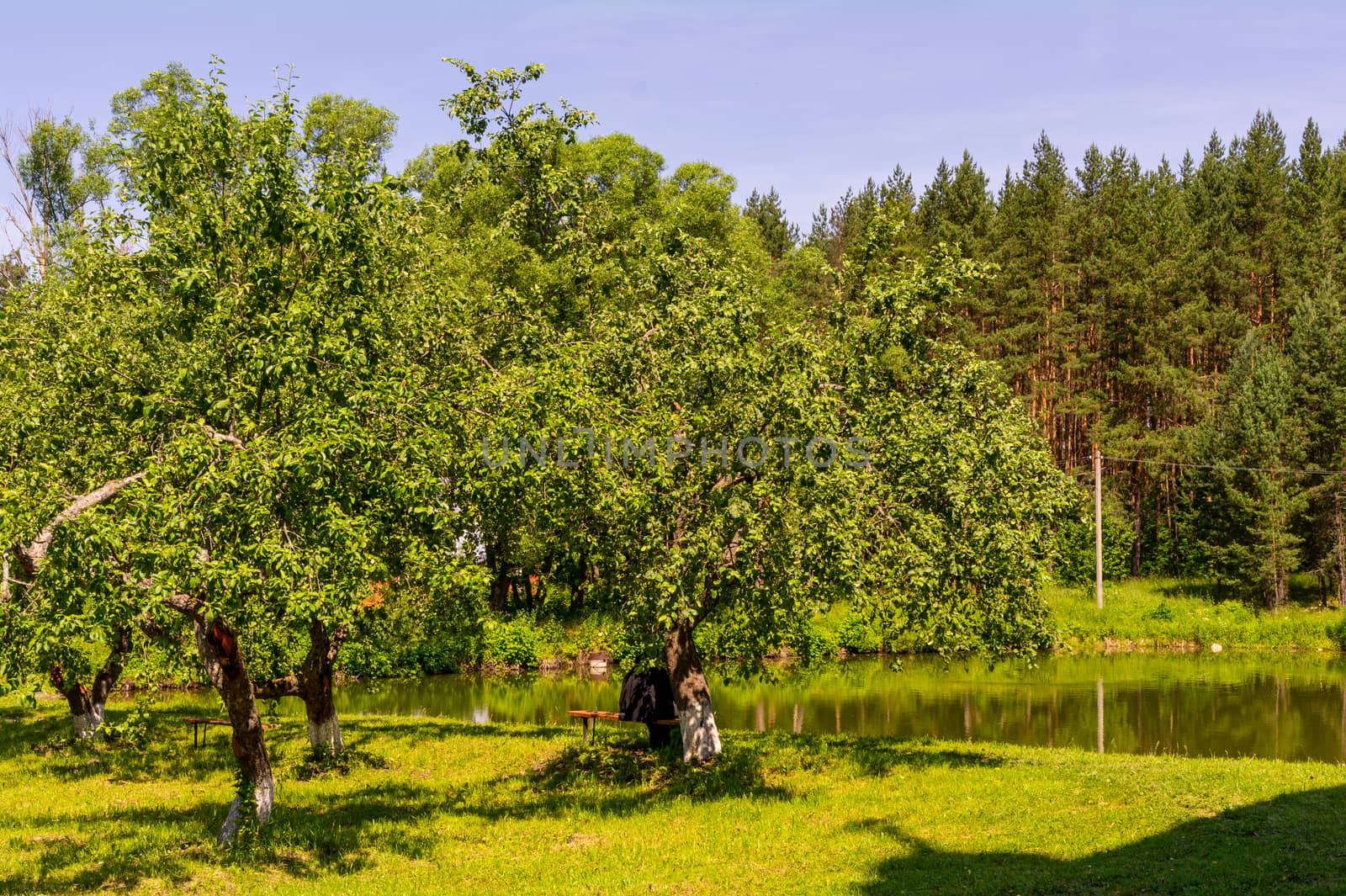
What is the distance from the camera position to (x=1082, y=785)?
17.4m

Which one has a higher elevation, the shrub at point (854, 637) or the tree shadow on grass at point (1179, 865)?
the tree shadow on grass at point (1179, 865)

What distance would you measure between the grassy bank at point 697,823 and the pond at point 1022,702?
370 centimetres

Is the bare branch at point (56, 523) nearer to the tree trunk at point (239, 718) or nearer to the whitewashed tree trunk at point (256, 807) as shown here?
the tree trunk at point (239, 718)

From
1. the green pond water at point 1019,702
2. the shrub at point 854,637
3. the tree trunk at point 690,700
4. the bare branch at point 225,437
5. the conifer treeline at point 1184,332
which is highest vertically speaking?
the conifer treeline at point 1184,332

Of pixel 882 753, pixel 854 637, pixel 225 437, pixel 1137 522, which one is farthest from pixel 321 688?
pixel 1137 522

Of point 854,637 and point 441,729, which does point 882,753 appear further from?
point 854,637

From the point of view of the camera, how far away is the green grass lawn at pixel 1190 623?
167 ft

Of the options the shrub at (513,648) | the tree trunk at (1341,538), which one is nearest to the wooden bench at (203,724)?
the shrub at (513,648)

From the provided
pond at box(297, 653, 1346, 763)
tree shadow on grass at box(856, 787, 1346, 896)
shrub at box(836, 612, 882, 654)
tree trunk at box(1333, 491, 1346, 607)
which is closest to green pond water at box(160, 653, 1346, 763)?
pond at box(297, 653, 1346, 763)

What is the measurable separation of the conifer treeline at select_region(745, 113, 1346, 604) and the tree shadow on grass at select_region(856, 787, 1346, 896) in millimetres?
42859

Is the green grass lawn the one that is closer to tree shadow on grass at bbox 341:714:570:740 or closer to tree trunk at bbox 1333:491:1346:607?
tree trunk at bbox 1333:491:1346:607

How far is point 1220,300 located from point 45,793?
6958 centimetres

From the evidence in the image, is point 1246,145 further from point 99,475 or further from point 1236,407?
point 99,475

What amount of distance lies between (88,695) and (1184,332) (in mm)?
58023
